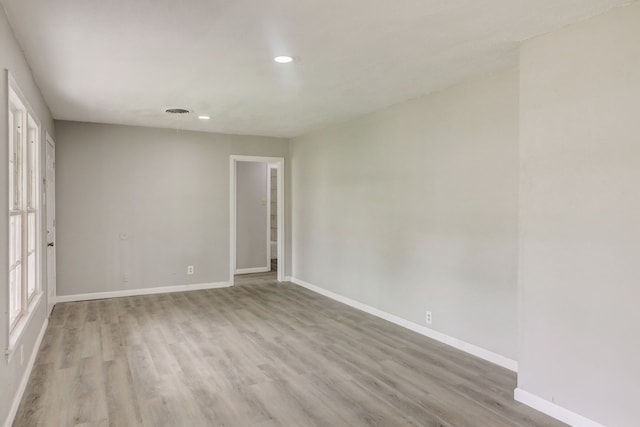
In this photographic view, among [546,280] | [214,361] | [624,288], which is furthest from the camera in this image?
[214,361]

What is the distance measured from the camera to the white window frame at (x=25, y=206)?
2.71 metres

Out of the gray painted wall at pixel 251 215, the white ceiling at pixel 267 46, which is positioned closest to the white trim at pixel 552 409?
the white ceiling at pixel 267 46

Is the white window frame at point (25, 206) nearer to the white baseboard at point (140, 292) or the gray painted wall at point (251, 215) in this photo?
the white baseboard at point (140, 292)

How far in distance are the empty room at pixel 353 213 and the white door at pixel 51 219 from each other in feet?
0.20

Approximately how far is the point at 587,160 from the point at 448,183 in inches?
59.7

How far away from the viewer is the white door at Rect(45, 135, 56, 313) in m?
5.00

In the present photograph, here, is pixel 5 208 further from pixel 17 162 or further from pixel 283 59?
pixel 283 59

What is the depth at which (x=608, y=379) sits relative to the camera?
2.38m

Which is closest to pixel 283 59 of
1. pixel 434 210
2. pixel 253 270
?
pixel 434 210

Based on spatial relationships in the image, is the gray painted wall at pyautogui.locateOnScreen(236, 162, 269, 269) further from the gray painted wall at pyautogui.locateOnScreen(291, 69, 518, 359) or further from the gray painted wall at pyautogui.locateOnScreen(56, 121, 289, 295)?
the gray painted wall at pyautogui.locateOnScreen(291, 69, 518, 359)

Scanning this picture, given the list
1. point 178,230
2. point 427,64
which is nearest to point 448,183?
point 427,64

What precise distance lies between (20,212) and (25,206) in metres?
0.30

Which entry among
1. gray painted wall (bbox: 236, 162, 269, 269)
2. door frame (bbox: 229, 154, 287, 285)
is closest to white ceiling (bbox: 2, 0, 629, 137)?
door frame (bbox: 229, 154, 287, 285)

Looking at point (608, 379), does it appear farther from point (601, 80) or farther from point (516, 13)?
point (516, 13)
